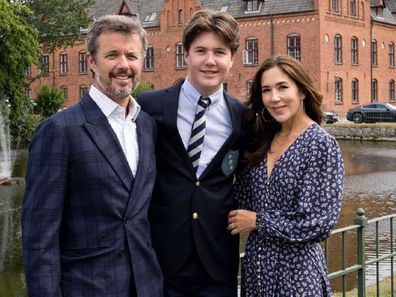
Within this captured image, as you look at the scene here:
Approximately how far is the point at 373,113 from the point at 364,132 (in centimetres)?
566

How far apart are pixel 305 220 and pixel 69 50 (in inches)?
2037

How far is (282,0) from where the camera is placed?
1676 inches

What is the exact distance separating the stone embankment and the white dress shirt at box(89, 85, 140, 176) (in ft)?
99.5

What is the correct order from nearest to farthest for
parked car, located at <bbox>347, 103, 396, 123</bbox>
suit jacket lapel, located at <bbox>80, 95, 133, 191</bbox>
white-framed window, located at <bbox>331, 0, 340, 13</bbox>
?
suit jacket lapel, located at <bbox>80, 95, 133, 191</bbox>
parked car, located at <bbox>347, 103, 396, 123</bbox>
white-framed window, located at <bbox>331, 0, 340, 13</bbox>

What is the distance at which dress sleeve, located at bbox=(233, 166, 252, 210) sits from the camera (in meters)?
3.88

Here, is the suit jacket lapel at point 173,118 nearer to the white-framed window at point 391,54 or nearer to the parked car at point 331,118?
the parked car at point 331,118

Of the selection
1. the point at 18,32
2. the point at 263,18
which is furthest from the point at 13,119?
the point at 263,18

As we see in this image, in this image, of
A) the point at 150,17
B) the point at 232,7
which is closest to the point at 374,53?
the point at 232,7

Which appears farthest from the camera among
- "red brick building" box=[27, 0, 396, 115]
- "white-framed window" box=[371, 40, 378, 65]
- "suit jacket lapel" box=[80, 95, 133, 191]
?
"white-framed window" box=[371, 40, 378, 65]

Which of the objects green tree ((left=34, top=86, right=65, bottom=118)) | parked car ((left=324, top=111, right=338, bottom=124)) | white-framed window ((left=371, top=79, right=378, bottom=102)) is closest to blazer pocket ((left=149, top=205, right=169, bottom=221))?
green tree ((left=34, top=86, right=65, bottom=118))

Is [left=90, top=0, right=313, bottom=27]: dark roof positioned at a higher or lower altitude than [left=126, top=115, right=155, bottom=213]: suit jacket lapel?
higher

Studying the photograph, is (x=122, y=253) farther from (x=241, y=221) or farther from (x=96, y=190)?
(x=241, y=221)

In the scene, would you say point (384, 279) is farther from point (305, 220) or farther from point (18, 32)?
point (18, 32)

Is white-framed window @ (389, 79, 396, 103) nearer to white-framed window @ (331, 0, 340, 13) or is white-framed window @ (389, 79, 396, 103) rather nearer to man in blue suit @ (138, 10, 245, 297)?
white-framed window @ (331, 0, 340, 13)
